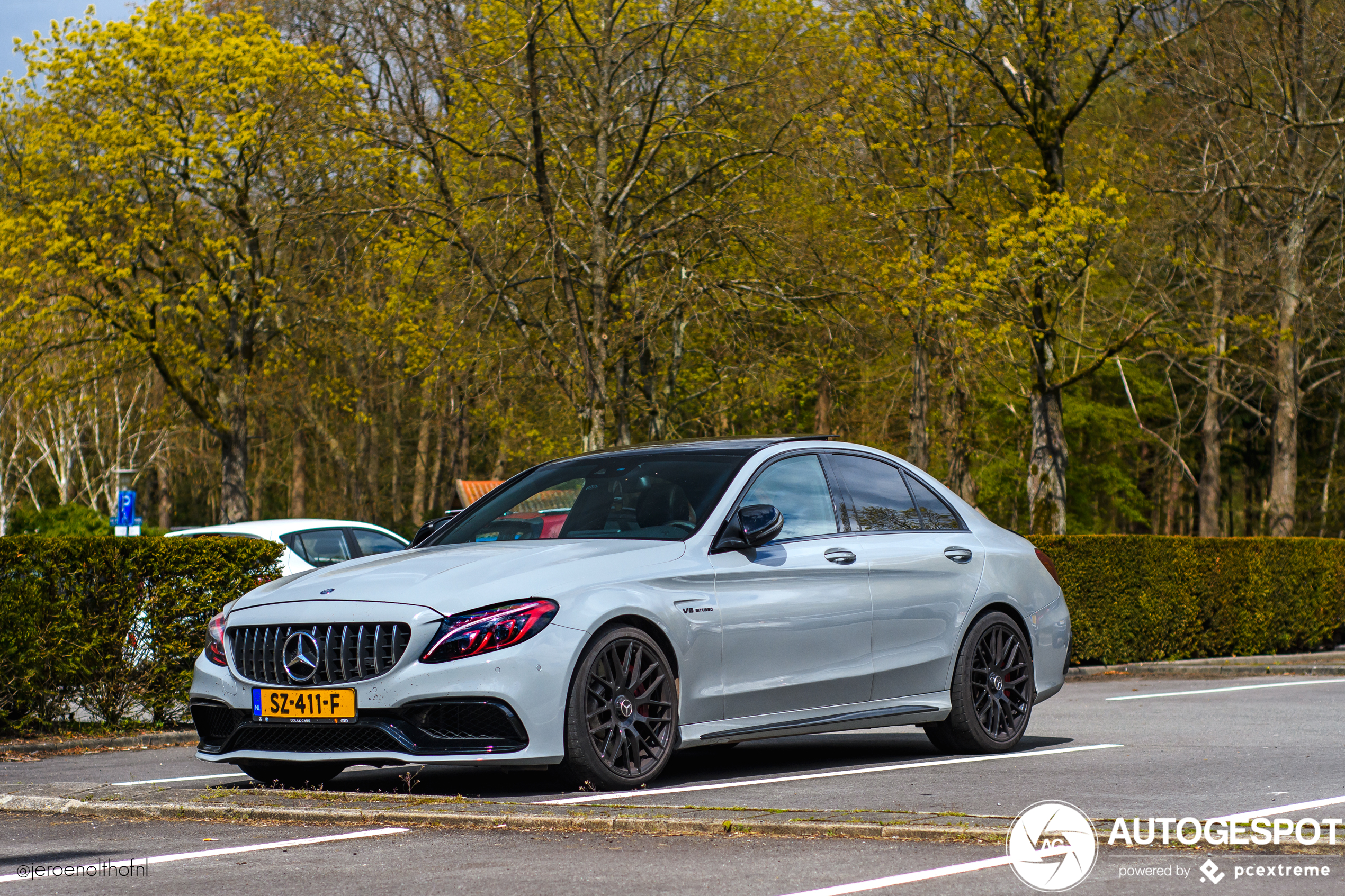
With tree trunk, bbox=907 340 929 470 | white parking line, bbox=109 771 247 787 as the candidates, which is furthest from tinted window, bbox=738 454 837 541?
tree trunk, bbox=907 340 929 470

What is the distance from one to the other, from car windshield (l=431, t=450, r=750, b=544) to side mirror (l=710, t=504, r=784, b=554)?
148mm

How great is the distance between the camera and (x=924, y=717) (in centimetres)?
896

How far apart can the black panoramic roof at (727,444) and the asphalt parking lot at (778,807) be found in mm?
1674

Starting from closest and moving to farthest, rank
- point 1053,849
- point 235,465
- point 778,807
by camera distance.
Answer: point 1053,849, point 778,807, point 235,465

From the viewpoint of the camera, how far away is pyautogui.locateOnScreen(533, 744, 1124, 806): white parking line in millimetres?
7008

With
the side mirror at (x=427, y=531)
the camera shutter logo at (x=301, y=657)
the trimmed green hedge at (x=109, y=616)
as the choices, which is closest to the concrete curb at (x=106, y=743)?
the trimmed green hedge at (x=109, y=616)

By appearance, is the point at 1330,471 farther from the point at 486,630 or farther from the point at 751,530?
the point at 486,630

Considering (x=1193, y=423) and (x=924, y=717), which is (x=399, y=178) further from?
(x=1193, y=423)

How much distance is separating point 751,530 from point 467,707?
1722 millimetres

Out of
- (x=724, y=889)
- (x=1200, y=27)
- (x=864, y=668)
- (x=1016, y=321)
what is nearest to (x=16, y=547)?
(x=864, y=668)

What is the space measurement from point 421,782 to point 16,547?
14.1 feet

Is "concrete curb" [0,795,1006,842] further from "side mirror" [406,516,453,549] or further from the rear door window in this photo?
the rear door window

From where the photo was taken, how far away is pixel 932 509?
9602 mm

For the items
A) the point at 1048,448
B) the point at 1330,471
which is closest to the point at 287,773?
the point at 1048,448
